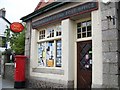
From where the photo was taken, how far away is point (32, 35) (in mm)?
11633

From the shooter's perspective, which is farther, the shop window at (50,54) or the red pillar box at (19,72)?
the red pillar box at (19,72)

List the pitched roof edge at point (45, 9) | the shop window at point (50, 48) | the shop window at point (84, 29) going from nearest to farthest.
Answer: the shop window at point (84, 29)
the pitched roof edge at point (45, 9)
the shop window at point (50, 48)

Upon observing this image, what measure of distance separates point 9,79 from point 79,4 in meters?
9.03

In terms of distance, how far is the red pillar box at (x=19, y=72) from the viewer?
1106 centimetres

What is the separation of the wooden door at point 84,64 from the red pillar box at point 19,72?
3850mm

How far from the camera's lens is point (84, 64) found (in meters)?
8.49

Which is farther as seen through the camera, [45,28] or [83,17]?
[45,28]

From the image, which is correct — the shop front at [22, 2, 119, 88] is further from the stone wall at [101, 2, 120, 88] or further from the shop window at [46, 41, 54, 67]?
the stone wall at [101, 2, 120, 88]

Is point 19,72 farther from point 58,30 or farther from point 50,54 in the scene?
point 58,30

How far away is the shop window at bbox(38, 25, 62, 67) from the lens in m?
9.81

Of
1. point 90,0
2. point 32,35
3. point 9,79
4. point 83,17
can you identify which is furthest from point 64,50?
point 9,79

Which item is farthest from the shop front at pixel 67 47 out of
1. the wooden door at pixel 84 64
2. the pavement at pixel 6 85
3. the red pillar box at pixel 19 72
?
the pavement at pixel 6 85

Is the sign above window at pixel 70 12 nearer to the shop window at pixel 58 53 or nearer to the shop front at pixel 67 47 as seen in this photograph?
the shop front at pixel 67 47

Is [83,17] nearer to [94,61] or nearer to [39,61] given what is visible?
[94,61]
